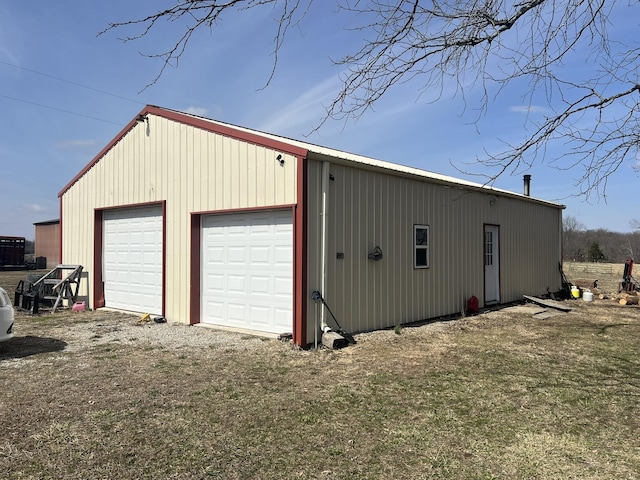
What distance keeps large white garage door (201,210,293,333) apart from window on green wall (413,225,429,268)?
3.18 meters

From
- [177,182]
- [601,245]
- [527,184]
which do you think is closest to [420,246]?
[177,182]

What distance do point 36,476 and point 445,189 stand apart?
9.44 meters

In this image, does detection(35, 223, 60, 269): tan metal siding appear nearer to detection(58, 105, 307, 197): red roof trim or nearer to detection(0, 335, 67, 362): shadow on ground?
detection(58, 105, 307, 197): red roof trim

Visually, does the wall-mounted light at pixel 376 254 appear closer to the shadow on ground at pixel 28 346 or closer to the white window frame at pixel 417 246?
the white window frame at pixel 417 246

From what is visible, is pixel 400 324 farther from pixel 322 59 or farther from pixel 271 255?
pixel 322 59

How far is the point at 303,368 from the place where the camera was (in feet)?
20.0

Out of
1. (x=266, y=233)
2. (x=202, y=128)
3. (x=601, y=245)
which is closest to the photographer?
(x=266, y=233)

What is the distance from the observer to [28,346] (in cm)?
727

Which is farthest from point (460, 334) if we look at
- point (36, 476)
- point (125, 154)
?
point (125, 154)

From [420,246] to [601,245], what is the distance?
4713 centimetres

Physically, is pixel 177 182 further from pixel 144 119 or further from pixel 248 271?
pixel 248 271

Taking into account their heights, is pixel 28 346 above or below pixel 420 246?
below

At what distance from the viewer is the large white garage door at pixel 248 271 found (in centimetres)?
784

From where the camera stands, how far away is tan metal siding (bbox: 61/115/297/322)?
8.01 m
